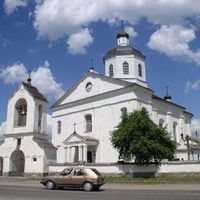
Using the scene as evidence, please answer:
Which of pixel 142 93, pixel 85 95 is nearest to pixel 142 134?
pixel 142 93

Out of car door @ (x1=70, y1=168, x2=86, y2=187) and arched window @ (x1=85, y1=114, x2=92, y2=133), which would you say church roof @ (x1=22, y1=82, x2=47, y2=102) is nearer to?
arched window @ (x1=85, y1=114, x2=92, y2=133)

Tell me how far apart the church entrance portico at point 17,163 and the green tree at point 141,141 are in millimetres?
15804

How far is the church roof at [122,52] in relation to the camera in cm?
4862

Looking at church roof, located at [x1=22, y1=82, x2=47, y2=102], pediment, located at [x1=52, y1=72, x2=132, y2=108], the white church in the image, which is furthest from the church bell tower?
church roof, located at [x1=22, y1=82, x2=47, y2=102]

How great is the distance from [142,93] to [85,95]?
29.3 ft

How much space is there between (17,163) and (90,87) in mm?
14068

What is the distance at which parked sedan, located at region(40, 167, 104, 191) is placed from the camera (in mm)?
20298

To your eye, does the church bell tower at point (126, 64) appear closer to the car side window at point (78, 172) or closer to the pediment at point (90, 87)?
the pediment at point (90, 87)

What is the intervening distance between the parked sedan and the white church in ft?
58.3

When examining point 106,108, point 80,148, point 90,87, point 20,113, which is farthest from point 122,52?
point 20,113

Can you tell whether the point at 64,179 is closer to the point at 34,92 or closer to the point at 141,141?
the point at 141,141

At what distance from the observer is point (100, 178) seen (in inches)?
814

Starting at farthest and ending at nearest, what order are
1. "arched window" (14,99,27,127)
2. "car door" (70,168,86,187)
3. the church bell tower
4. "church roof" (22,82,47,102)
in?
the church bell tower
"arched window" (14,99,27,127)
"church roof" (22,82,47,102)
"car door" (70,168,86,187)

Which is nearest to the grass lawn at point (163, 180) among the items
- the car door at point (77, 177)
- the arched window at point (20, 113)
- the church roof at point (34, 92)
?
the car door at point (77, 177)
